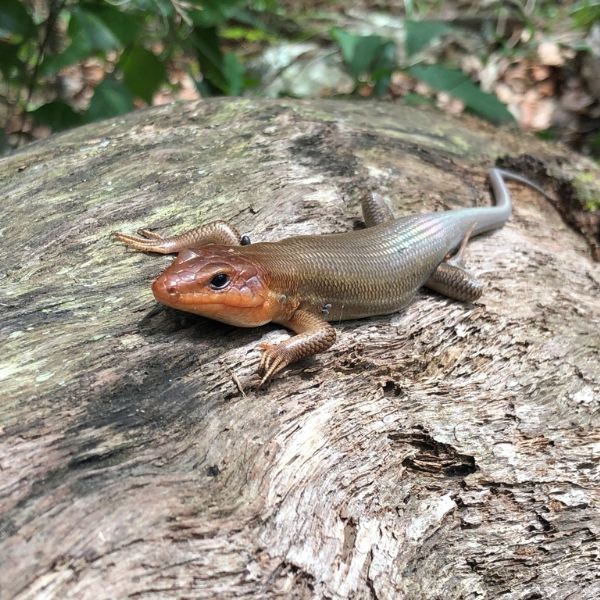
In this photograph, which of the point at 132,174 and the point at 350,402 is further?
the point at 132,174

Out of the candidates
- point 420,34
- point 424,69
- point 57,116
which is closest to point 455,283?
point 424,69

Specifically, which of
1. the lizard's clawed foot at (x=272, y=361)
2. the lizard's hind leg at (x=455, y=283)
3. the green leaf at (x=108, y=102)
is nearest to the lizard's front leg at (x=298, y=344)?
the lizard's clawed foot at (x=272, y=361)

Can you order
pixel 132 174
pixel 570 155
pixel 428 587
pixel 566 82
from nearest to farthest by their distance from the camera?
pixel 428 587, pixel 132 174, pixel 570 155, pixel 566 82

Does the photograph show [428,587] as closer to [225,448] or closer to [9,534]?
[225,448]

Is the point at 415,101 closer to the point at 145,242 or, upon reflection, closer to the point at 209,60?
the point at 209,60

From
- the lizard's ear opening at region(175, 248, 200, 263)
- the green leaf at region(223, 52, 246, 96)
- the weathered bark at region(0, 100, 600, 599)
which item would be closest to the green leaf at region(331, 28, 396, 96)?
the green leaf at region(223, 52, 246, 96)

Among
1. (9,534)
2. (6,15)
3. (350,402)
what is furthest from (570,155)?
(9,534)

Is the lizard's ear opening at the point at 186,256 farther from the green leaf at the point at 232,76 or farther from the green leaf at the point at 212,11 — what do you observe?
the green leaf at the point at 232,76

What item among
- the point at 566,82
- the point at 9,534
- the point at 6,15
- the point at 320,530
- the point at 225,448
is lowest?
the point at 566,82
